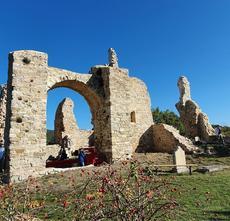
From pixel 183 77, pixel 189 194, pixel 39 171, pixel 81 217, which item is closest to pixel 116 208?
pixel 81 217

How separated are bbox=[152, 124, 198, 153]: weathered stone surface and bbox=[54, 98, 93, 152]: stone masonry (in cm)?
575

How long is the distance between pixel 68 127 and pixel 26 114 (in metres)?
9.61

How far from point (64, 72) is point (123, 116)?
391 centimetres

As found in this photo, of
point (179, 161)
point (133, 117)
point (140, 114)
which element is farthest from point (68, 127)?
point (179, 161)

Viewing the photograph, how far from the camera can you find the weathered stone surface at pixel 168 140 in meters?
17.8

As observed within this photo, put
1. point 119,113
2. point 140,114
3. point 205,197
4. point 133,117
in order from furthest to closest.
Answer: 1. point 140,114
2. point 133,117
3. point 119,113
4. point 205,197

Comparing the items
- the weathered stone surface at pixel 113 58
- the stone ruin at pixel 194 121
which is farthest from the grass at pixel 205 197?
the weathered stone surface at pixel 113 58

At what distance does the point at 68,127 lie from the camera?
22.5 metres

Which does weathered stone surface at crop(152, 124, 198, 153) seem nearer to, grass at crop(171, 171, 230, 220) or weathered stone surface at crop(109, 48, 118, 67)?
weathered stone surface at crop(109, 48, 118, 67)

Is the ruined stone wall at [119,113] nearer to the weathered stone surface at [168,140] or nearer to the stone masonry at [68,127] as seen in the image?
the weathered stone surface at [168,140]

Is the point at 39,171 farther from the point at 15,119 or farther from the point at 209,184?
the point at 209,184

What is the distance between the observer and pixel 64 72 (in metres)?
15.1

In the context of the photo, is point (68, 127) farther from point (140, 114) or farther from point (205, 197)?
point (205, 197)

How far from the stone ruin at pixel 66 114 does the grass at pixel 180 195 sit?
174cm
